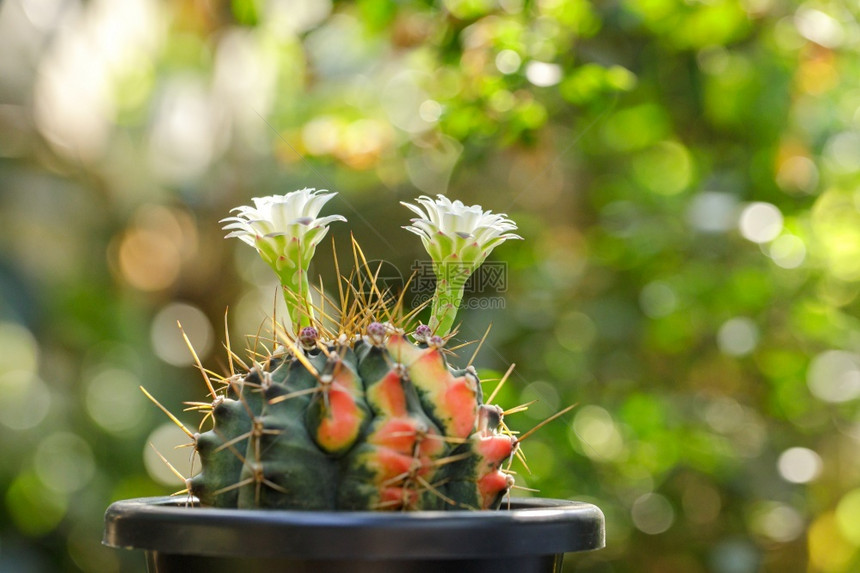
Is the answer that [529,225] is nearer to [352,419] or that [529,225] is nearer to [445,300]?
[445,300]

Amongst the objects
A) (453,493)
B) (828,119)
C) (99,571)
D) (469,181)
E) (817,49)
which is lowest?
(99,571)

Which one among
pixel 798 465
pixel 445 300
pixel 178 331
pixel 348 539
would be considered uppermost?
pixel 445 300

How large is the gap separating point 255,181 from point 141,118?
30.6 inches

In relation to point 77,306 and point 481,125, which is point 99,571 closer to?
point 77,306

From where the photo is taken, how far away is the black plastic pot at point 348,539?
0.63 m

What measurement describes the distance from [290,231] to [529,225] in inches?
47.5

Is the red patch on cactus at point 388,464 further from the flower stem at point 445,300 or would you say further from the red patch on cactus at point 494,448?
the flower stem at point 445,300

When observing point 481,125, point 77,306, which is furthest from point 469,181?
point 77,306

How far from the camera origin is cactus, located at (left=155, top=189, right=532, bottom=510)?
0.73 metres

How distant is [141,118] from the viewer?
3578mm

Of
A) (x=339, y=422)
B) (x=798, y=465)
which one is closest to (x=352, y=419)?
(x=339, y=422)

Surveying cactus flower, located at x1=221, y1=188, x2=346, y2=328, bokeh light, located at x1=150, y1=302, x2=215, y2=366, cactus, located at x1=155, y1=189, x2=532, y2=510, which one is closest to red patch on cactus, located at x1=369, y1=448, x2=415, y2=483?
cactus, located at x1=155, y1=189, x2=532, y2=510

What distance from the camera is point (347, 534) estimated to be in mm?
628

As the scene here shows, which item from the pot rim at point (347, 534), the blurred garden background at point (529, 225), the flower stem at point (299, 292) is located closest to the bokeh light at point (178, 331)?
the blurred garden background at point (529, 225)
